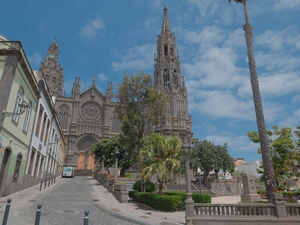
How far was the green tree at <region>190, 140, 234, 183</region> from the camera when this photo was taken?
38106 mm

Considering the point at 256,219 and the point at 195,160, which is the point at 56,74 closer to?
the point at 195,160

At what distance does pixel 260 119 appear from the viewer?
1328 cm

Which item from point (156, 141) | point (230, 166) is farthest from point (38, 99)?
point (230, 166)

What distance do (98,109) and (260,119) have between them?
5447cm

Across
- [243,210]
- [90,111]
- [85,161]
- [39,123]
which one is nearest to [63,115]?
[90,111]

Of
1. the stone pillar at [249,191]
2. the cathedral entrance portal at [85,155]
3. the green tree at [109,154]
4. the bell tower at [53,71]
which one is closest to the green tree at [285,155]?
the stone pillar at [249,191]

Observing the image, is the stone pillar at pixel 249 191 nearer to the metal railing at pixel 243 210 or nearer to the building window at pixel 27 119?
the metal railing at pixel 243 210

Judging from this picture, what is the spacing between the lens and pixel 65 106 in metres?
60.9

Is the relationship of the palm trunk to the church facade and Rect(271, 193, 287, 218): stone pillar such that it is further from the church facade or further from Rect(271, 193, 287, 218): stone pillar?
the church facade

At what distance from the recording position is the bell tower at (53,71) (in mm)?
64594

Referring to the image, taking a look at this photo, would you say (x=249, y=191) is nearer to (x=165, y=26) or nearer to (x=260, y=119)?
(x=260, y=119)

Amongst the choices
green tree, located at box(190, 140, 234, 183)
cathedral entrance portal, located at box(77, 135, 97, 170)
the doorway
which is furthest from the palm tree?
cathedral entrance portal, located at box(77, 135, 97, 170)

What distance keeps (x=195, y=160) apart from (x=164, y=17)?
55828 mm

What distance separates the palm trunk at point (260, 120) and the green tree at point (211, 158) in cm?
2592
